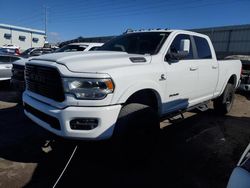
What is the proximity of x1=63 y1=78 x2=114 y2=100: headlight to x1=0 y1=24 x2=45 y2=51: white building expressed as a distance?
2157 inches

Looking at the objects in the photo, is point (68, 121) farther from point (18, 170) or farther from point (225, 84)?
point (225, 84)

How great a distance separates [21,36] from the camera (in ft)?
193

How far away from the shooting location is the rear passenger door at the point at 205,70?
4.83 m

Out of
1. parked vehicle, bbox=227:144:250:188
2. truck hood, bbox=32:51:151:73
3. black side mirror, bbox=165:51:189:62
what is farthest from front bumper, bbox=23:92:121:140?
parked vehicle, bbox=227:144:250:188

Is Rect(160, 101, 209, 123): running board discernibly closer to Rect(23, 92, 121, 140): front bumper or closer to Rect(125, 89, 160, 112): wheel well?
Rect(125, 89, 160, 112): wheel well

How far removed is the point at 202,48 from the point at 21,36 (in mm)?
60817

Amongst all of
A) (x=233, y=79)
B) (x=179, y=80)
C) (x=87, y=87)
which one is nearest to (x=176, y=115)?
(x=179, y=80)

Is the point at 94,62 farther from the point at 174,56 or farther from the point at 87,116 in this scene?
the point at 174,56

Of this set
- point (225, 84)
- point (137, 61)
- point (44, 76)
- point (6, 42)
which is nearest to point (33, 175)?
point (44, 76)

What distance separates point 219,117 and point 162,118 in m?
3.10

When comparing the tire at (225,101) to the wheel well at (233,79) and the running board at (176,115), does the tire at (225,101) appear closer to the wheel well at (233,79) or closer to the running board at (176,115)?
the wheel well at (233,79)

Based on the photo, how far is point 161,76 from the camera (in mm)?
3686

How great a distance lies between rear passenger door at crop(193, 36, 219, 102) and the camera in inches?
190

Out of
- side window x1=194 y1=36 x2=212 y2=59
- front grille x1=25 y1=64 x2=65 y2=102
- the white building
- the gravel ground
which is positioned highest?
the white building
